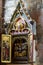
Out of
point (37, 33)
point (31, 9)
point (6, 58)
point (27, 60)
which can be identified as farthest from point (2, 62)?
point (31, 9)

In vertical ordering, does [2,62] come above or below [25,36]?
below

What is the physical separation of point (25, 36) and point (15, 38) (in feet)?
0.76

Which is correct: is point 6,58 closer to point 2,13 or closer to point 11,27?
point 11,27

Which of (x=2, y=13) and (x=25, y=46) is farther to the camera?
(x=2, y=13)

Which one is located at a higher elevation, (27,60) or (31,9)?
(31,9)

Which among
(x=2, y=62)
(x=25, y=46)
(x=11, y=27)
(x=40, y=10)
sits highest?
(x=40, y=10)

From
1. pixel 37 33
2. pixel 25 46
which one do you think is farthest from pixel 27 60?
pixel 37 33

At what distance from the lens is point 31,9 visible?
16.4 ft

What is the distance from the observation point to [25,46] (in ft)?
16.1

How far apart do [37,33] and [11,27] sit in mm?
638

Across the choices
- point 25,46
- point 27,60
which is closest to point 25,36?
point 25,46

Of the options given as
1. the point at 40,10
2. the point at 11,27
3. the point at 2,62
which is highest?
the point at 40,10

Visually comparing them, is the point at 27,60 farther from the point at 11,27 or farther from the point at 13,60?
the point at 11,27

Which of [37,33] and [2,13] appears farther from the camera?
[2,13]
